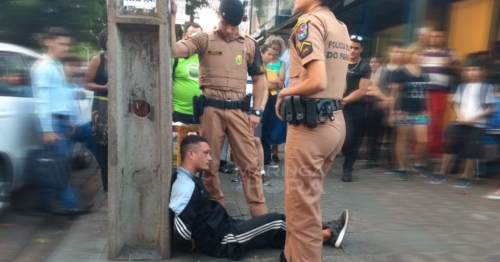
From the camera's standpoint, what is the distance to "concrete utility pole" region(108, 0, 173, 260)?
10.6 ft

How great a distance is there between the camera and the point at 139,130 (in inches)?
136

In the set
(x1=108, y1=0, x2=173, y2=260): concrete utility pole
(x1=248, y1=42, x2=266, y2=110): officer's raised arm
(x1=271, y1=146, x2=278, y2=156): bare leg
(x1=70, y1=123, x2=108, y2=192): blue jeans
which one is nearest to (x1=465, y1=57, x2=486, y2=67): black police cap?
(x1=271, y1=146, x2=278, y2=156): bare leg

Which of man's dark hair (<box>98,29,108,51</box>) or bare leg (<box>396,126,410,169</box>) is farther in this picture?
bare leg (<box>396,126,410,169</box>)

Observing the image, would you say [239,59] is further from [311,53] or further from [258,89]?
[311,53]

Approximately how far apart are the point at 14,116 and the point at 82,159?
7.21 feet

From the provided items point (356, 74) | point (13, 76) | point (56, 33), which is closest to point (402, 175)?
point (356, 74)

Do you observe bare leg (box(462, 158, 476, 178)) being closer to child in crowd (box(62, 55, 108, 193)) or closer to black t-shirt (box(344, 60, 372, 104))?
black t-shirt (box(344, 60, 372, 104))

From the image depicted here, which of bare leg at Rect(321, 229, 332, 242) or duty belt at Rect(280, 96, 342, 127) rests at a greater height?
duty belt at Rect(280, 96, 342, 127)

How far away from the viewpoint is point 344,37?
3102 millimetres

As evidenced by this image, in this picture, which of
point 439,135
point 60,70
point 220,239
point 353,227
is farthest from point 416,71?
point 60,70

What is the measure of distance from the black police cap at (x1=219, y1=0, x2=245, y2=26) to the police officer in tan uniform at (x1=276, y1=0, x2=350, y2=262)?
0.84 metres

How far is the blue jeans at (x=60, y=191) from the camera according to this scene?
4449 millimetres

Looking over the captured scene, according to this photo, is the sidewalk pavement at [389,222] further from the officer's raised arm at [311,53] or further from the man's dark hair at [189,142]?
the officer's raised arm at [311,53]

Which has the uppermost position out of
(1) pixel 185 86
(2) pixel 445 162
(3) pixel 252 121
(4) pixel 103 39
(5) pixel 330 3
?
(5) pixel 330 3
